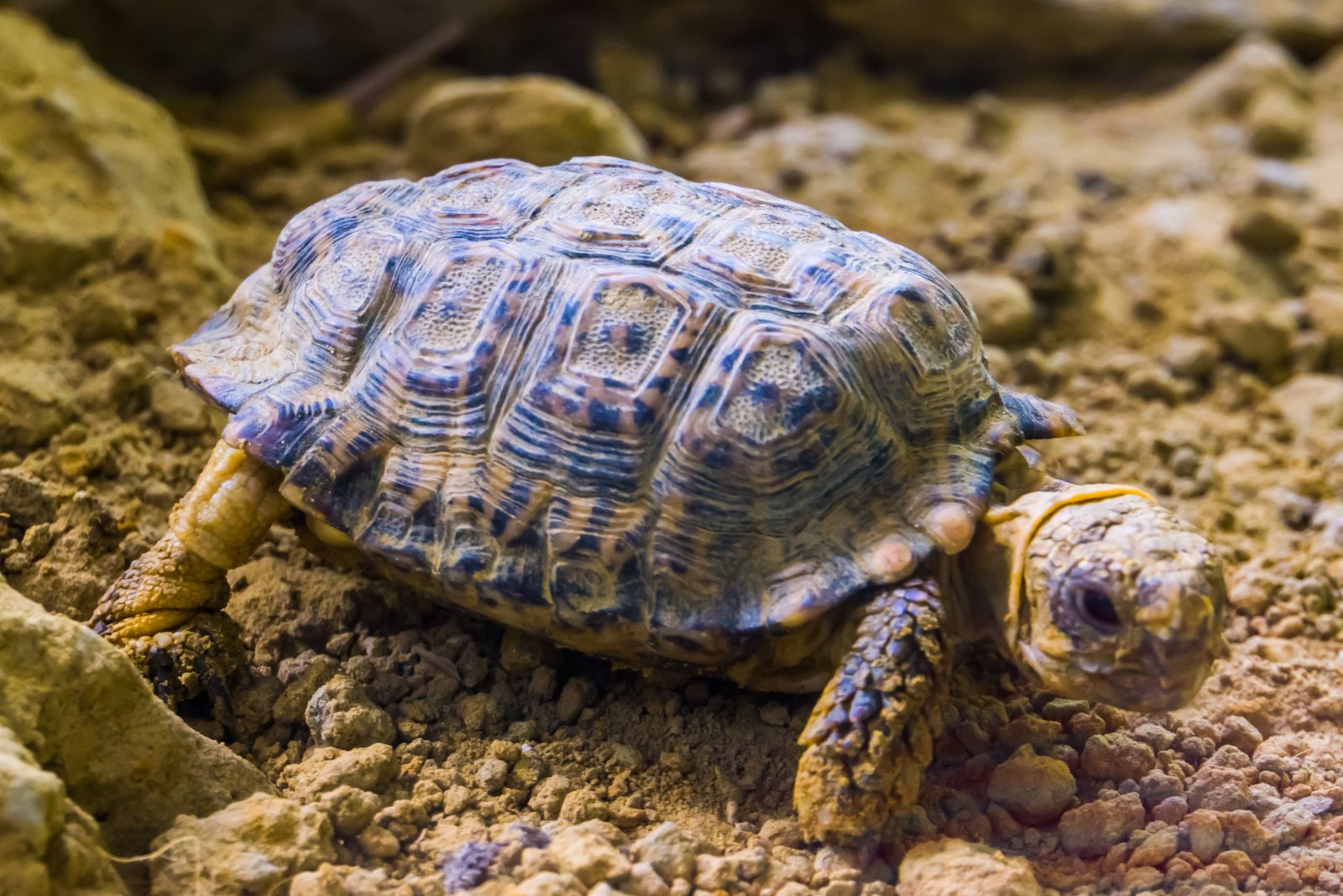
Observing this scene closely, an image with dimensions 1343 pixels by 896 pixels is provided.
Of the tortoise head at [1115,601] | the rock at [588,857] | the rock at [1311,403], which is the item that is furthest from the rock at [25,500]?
the rock at [1311,403]

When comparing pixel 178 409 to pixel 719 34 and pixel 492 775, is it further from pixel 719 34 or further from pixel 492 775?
pixel 719 34

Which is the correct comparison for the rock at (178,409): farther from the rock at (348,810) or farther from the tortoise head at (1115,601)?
the tortoise head at (1115,601)

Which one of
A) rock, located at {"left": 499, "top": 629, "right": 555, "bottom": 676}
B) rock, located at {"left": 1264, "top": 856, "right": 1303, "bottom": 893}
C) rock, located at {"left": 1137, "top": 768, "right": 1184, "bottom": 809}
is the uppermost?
rock, located at {"left": 1137, "top": 768, "right": 1184, "bottom": 809}

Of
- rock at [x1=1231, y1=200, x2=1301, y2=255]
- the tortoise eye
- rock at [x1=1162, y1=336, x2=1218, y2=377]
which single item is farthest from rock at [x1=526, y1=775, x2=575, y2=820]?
rock at [x1=1231, y1=200, x2=1301, y2=255]

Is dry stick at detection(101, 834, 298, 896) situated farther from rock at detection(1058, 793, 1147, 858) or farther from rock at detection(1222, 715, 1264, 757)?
rock at detection(1222, 715, 1264, 757)

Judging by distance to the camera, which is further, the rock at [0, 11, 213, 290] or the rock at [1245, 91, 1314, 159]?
the rock at [1245, 91, 1314, 159]

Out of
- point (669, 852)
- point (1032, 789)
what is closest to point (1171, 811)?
point (1032, 789)

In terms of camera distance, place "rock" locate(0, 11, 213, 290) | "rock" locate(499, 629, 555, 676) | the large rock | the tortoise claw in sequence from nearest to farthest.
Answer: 1. the tortoise claw
2. "rock" locate(499, 629, 555, 676)
3. "rock" locate(0, 11, 213, 290)
4. the large rock
